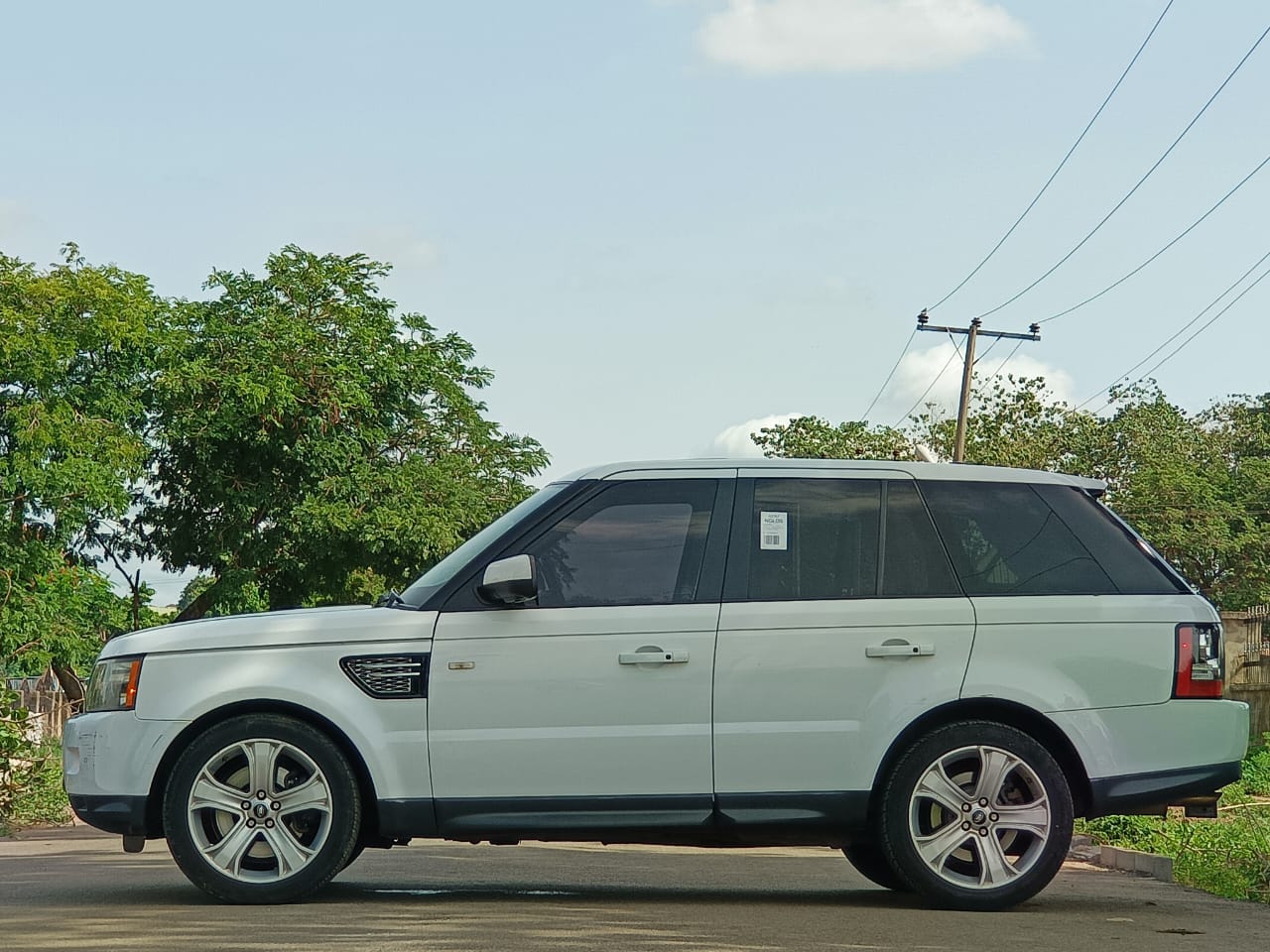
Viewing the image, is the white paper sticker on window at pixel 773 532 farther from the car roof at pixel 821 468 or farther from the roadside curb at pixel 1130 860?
the roadside curb at pixel 1130 860

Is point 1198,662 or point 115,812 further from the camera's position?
point 1198,662

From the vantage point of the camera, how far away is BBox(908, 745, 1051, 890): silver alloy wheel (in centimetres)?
771

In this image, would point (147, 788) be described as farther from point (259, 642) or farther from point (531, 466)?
point (531, 466)

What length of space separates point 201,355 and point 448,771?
31.9 meters

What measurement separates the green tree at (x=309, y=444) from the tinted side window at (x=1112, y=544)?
28593 mm

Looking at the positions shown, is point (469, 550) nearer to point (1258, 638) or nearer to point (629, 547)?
point (629, 547)

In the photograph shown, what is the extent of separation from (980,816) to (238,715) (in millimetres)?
3218

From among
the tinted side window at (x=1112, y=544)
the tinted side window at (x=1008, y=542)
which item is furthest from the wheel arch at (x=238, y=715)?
the tinted side window at (x=1112, y=544)

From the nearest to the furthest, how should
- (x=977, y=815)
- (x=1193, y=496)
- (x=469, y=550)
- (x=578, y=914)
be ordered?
(x=578, y=914), (x=977, y=815), (x=469, y=550), (x=1193, y=496)

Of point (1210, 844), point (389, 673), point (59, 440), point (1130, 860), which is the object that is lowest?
point (1130, 860)

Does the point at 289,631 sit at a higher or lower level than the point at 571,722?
higher

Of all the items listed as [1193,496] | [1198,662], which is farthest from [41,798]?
[1193,496]

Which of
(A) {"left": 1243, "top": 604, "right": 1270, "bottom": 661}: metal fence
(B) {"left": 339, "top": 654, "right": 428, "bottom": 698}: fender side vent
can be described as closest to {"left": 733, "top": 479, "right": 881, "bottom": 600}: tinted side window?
(B) {"left": 339, "top": 654, "right": 428, "bottom": 698}: fender side vent

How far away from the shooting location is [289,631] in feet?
25.2
